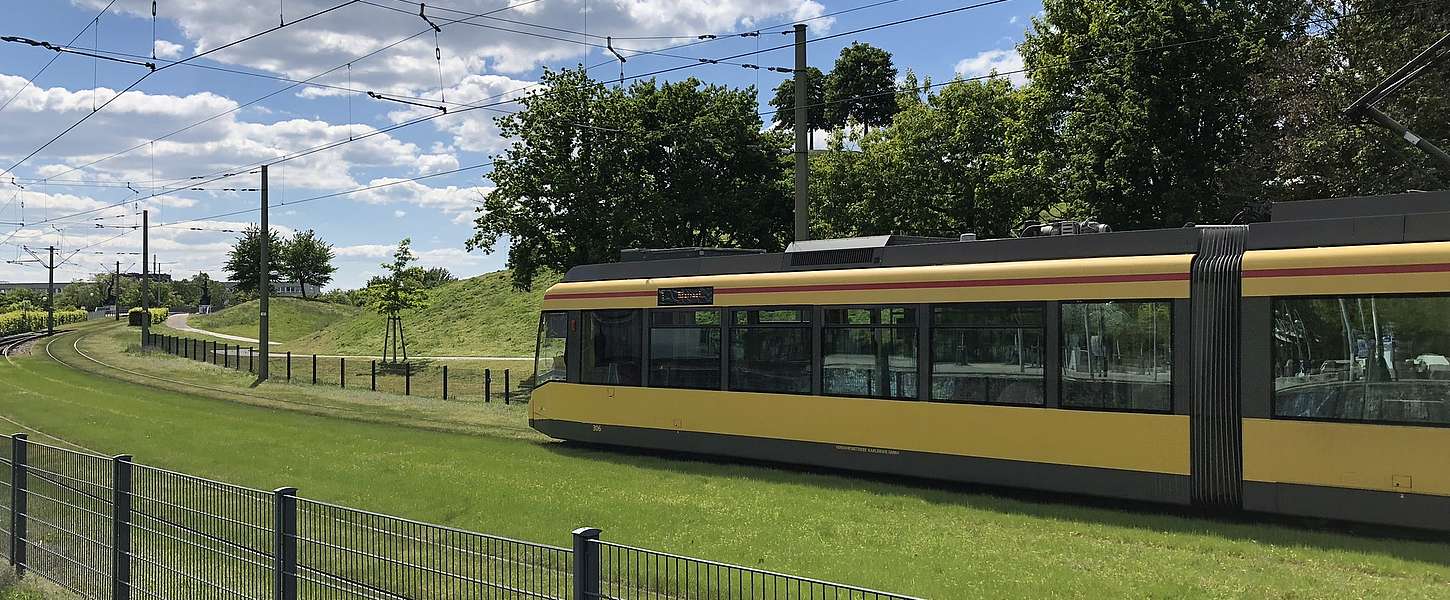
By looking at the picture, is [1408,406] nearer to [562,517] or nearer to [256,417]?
[562,517]

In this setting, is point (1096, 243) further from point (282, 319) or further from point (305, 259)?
point (305, 259)

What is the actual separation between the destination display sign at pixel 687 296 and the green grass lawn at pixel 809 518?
2353 mm

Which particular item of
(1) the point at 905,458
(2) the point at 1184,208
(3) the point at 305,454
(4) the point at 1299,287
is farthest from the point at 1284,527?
(2) the point at 1184,208

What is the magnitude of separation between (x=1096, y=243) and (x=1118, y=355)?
1.36 meters

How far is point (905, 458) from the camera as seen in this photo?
12883 millimetres

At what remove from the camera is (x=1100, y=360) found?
11.3 m

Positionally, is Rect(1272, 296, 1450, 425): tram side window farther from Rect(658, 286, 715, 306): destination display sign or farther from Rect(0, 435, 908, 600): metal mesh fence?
Rect(658, 286, 715, 306): destination display sign

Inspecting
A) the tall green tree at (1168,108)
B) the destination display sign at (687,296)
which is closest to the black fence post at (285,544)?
the destination display sign at (687,296)

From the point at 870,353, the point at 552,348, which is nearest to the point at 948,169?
the point at 552,348

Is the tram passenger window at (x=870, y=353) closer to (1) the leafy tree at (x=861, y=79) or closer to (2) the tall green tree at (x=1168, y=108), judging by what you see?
(2) the tall green tree at (x=1168, y=108)

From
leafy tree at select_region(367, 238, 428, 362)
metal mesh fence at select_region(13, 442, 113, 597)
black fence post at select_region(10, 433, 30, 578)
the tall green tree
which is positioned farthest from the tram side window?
leafy tree at select_region(367, 238, 428, 362)

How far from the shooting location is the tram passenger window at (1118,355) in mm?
10906

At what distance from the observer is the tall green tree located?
82.4 feet

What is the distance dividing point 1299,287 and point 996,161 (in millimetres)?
19563
